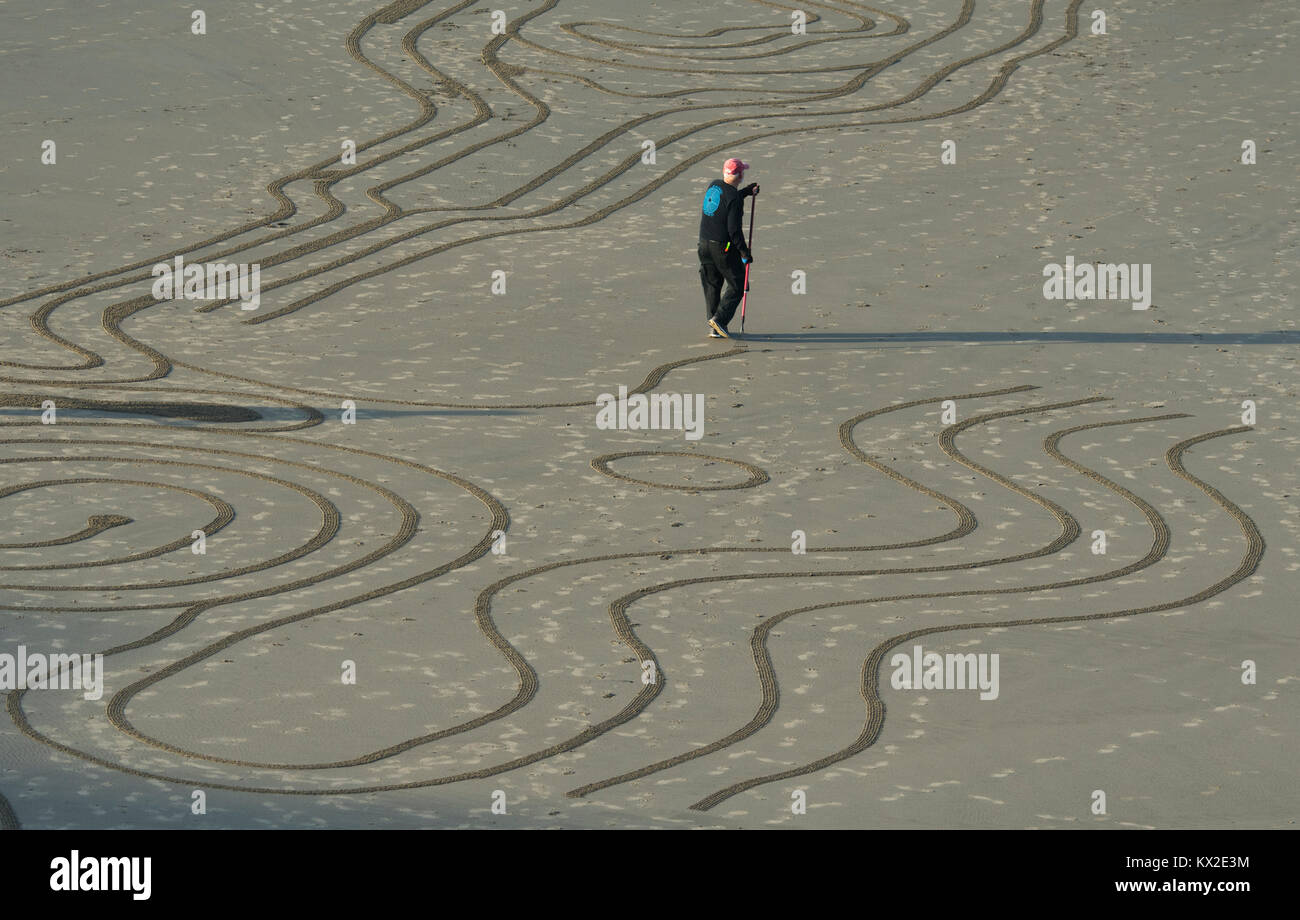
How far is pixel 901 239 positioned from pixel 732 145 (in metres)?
Answer: 3.41

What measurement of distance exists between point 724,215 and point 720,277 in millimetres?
606

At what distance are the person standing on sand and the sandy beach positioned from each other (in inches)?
21.3

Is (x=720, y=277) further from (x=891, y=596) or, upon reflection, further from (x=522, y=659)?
(x=522, y=659)

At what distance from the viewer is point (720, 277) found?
15320 millimetres

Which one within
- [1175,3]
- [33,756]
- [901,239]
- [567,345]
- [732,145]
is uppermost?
[1175,3]

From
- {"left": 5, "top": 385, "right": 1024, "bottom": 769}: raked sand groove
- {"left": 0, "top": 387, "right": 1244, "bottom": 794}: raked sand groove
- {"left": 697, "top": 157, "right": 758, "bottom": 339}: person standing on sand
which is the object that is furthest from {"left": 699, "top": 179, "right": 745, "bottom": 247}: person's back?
{"left": 5, "top": 385, "right": 1024, "bottom": 769}: raked sand groove

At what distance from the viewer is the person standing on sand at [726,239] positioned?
14.9m

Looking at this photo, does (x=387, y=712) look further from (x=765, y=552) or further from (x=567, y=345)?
(x=567, y=345)

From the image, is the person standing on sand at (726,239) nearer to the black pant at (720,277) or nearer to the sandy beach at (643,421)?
the black pant at (720,277)

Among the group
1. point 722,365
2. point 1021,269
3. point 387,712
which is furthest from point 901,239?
point 387,712

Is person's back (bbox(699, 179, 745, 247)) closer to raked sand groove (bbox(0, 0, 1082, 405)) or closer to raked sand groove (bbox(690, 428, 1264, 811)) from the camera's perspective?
raked sand groove (bbox(0, 0, 1082, 405))

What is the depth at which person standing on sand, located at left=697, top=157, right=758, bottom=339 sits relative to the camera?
1490 centimetres

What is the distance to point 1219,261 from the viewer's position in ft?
58.0

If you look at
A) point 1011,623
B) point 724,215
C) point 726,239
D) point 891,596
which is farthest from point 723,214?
point 1011,623
